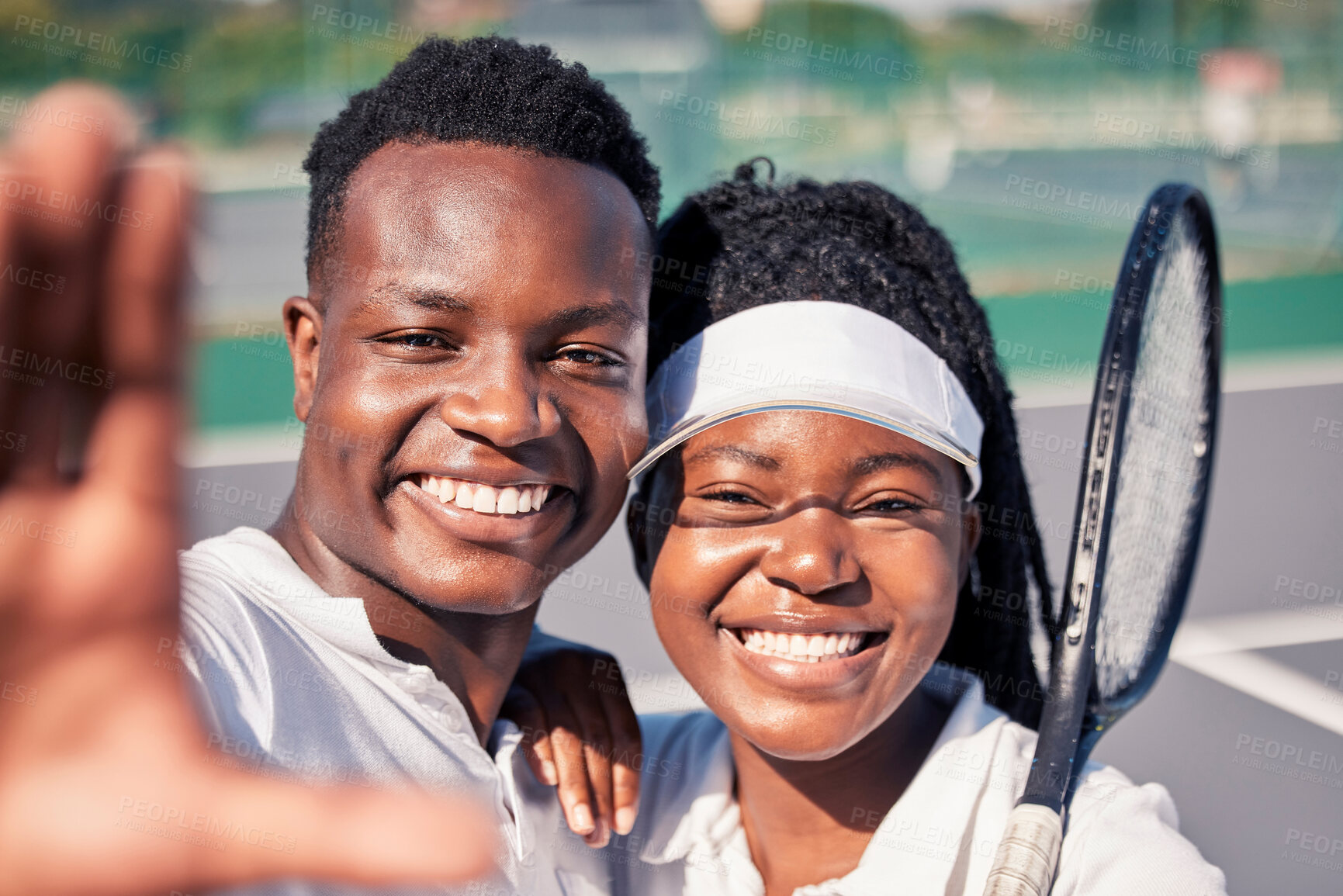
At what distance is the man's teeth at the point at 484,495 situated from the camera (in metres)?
2.06

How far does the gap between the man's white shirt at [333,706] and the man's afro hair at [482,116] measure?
68 centimetres

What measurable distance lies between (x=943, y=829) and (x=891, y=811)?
120mm

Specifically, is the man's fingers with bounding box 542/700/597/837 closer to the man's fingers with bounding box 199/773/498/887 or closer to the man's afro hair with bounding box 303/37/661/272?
the man's afro hair with bounding box 303/37/661/272

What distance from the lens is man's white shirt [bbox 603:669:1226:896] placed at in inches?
83.7

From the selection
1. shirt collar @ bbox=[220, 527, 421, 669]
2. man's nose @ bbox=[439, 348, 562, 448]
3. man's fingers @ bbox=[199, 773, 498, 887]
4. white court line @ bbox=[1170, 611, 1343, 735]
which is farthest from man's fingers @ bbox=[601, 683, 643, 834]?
white court line @ bbox=[1170, 611, 1343, 735]

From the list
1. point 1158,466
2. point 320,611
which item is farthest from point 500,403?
point 1158,466

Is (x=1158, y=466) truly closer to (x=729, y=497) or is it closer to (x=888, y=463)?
(x=888, y=463)

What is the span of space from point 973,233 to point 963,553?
17.6 metres

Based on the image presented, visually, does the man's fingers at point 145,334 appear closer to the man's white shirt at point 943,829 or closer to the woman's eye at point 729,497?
the woman's eye at point 729,497

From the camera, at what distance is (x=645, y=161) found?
2.45 m

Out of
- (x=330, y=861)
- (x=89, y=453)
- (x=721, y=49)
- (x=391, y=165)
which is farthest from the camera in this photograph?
(x=721, y=49)

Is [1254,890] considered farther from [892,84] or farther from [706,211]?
[892,84]

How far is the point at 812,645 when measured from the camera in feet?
7.43

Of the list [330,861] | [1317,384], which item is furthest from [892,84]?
[330,861]
